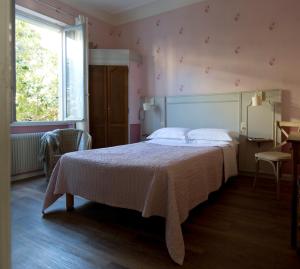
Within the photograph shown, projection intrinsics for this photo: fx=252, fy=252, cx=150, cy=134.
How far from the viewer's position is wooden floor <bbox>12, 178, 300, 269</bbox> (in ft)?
5.41

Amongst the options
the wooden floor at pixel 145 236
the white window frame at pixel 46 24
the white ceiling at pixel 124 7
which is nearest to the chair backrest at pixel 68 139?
the white window frame at pixel 46 24

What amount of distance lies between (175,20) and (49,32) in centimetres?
216

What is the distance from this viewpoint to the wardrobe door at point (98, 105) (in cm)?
Answer: 458

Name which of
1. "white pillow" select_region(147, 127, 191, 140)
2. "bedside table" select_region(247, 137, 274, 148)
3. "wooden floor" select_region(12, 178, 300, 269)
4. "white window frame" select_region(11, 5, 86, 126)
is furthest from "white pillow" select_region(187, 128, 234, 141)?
"white window frame" select_region(11, 5, 86, 126)

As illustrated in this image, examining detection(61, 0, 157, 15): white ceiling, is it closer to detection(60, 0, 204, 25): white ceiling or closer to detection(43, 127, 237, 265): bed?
detection(60, 0, 204, 25): white ceiling

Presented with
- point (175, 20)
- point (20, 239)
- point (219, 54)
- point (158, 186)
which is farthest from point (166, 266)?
point (175, 20)

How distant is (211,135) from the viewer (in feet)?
11.9

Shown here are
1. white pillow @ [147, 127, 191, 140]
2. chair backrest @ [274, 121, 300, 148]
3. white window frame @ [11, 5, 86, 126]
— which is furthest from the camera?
white pillow @ [147, 127, 191, 140]

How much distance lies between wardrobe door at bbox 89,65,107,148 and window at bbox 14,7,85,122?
0.39 metres

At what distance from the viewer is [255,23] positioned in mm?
3691

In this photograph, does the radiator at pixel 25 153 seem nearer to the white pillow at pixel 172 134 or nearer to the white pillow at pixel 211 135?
the white pillow at pixel 172 134

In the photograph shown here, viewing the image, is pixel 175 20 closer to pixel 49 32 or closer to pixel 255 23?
pixel 255 23

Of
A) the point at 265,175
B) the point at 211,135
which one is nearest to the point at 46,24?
the point at 211,135

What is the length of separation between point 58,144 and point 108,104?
4.57ft
